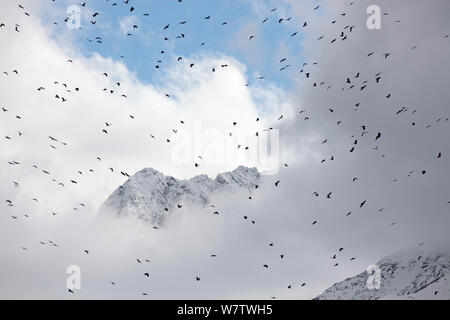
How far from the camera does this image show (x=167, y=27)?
5222cm
